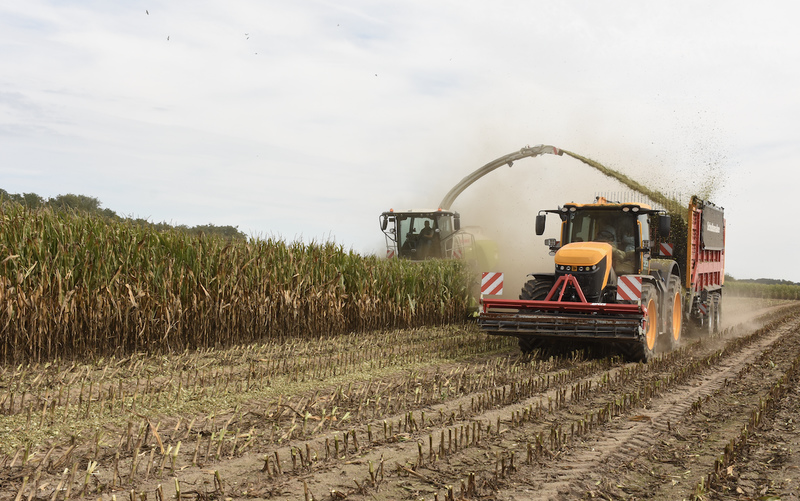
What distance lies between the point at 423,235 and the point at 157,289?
9323 mm

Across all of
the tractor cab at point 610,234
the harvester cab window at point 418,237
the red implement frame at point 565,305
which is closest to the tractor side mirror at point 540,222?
the tractor cab at point 610,234

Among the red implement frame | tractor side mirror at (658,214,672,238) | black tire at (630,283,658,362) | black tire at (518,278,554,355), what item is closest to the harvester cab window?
black tire at (518,278,554,355)

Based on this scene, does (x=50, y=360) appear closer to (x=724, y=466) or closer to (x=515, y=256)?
→ (x=724, y=466)

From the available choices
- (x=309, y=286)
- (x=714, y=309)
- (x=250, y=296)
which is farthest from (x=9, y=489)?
(x=714, y=309)

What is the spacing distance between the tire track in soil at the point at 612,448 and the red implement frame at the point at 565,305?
131 cm

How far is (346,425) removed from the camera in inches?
208

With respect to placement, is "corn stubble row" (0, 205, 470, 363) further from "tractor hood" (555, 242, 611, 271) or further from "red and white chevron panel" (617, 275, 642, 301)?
"red and white chevron panel" (617, 275, 642, 301)

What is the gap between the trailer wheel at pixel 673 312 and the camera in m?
10.8

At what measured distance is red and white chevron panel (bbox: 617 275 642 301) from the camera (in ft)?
29.2

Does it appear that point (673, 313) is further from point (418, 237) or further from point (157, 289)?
point (157, 289)

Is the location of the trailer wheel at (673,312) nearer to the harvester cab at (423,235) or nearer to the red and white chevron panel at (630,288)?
the red and white chevron panel at (630,288)

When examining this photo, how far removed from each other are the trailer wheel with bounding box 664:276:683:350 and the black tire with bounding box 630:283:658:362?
87 cm

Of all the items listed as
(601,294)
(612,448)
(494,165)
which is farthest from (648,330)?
(494,165)

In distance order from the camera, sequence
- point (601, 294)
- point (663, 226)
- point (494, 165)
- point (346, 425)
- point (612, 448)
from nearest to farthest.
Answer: point (612, 448) < point (346, 425) < point (601, 294) < point (663, 226) < point (494, 165)
